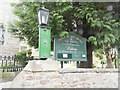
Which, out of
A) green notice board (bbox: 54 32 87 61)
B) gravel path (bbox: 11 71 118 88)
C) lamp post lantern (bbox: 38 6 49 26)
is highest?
lamp post lantern (bbox: 38 6 49 26)

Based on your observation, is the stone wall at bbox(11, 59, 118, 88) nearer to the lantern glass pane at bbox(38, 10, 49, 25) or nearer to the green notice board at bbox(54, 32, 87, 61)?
the lantern glass pane at bbox(38, 10, 49, 25)

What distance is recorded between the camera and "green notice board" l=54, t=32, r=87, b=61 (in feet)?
11.9

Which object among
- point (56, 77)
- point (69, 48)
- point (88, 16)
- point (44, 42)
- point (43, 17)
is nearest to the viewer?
point (56, 77)

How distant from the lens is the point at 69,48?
3.80 meters

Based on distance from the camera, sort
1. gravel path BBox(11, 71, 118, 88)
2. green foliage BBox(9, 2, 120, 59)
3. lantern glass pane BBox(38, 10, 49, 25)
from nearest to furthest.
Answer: gravel path BBox(11, 71, 118, 88) → lantern glass pane BBox(38, 10, 49, 25) → green foliage BBox(9, 2, 120, 59)

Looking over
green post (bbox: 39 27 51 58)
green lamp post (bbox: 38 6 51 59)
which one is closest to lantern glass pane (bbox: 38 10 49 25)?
green lamp post (bbox: 38 6 51 59)

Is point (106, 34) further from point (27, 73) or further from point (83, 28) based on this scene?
point (27, 73)

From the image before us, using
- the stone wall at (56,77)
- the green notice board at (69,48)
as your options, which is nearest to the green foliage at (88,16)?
the green notice board at (69,48)

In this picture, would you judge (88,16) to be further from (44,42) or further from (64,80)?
(64,80)

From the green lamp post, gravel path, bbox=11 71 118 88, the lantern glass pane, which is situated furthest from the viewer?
the lantern glass pane

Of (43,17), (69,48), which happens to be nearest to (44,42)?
(43,17)

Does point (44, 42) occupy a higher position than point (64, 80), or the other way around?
point (44, 42)

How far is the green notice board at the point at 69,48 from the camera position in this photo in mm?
3621

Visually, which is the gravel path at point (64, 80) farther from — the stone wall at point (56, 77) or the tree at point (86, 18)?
the tree at point (86, 18)
